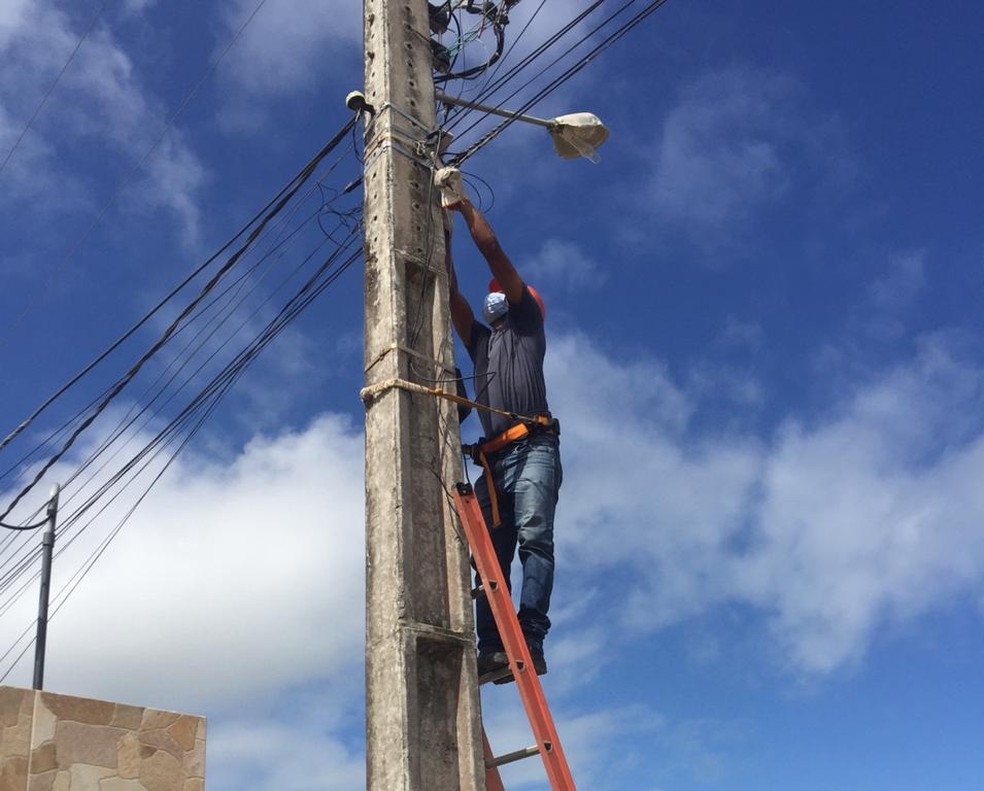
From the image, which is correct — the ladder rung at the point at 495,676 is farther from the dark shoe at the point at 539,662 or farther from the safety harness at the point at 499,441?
the safety harness at the point at 499,441

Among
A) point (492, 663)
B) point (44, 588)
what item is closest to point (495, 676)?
point (492, 663)

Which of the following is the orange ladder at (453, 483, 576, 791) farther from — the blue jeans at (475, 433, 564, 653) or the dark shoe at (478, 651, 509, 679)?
the blue jeans at (475, 433, 564, 653)

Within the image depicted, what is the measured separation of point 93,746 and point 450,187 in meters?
3.79

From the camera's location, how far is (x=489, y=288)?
21.3 feet

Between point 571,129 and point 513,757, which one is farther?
point 571,129

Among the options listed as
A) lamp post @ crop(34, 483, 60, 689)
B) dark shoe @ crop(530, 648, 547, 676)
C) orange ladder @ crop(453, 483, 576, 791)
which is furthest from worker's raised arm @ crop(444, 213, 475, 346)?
lamp post @ crop(34, 483, 60, 689)

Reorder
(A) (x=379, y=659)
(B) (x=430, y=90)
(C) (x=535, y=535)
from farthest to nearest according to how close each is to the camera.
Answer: (B) (x=430, y=90)
(C) (x=535, y=535)
(A) (x=379, y=659)

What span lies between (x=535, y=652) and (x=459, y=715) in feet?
2.03

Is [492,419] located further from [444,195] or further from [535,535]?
[444,195]

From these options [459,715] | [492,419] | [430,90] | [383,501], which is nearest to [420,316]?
[492,419]

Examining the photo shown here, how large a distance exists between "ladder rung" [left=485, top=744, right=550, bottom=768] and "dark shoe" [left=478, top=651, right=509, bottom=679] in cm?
42

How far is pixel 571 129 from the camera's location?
6543 mm

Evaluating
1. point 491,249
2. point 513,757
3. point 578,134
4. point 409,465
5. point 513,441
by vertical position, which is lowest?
point 513,757

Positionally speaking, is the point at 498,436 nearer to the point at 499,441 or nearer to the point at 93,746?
the point at 499,441
